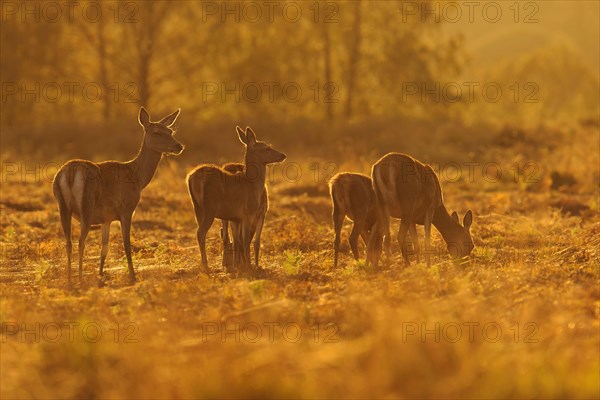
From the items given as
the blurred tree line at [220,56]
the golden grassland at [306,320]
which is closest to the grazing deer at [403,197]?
the golden grassland at [306,320]

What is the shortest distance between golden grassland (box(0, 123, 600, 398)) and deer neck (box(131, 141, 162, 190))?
1215 mm

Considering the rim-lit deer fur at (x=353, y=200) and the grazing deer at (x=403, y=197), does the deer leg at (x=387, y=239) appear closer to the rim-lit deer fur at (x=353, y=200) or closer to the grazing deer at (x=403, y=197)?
the grazing deer at (x=403, y=197)

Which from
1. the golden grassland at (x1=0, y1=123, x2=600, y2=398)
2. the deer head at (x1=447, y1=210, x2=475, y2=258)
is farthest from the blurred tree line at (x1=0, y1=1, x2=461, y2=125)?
the deer head at (x1=447, y1=210, x2=475, y2=258)

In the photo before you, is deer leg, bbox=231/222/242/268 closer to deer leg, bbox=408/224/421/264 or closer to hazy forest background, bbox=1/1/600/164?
deer leg, bbox=408/224/421/264

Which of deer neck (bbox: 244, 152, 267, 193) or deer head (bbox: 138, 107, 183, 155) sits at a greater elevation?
deer head (bbox: 138, 107, 183, 155)

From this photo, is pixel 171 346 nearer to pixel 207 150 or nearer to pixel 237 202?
pixel 237 202

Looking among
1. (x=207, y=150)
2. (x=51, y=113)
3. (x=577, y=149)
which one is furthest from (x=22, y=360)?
(x=51, y=113)

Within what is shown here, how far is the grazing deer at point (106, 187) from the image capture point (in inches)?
520

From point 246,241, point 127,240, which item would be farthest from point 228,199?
point 127,240

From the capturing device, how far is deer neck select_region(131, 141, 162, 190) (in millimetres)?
14541

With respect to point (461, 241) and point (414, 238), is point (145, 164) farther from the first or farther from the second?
point (461, 241)

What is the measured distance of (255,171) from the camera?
48.4 ft

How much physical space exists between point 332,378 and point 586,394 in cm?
169

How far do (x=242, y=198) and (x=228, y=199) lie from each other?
0.78 feet
